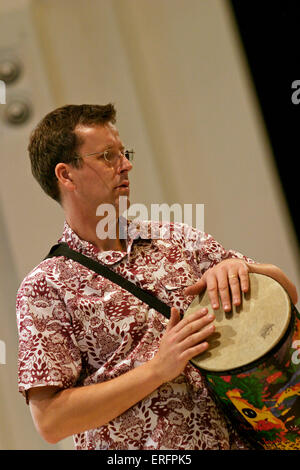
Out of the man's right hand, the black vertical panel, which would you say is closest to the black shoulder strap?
the man's right hand

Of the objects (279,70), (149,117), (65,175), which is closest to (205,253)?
(65,175)

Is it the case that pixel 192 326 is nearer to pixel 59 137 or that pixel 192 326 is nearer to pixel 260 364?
pixel 260 364

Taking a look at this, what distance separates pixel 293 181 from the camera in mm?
3176

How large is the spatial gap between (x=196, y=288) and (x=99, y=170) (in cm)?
45

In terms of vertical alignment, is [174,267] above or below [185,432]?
above

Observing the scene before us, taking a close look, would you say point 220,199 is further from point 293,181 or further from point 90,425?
point 90,425

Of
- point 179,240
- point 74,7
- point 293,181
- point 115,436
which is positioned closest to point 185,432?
point 115,436

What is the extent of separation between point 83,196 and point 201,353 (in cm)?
60

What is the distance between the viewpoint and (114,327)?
66.9 inches

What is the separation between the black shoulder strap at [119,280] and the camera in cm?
174

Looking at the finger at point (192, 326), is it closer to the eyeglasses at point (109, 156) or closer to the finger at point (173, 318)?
the finger at point (173, 318)

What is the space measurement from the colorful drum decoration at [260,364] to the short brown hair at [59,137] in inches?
24.8

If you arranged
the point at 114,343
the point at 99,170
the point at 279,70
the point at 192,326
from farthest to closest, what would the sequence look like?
the point at 279,70, the point at 99,170, the point at 114,343, the point at 192,326

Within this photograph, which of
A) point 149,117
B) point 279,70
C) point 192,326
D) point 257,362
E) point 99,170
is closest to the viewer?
point 257,362
